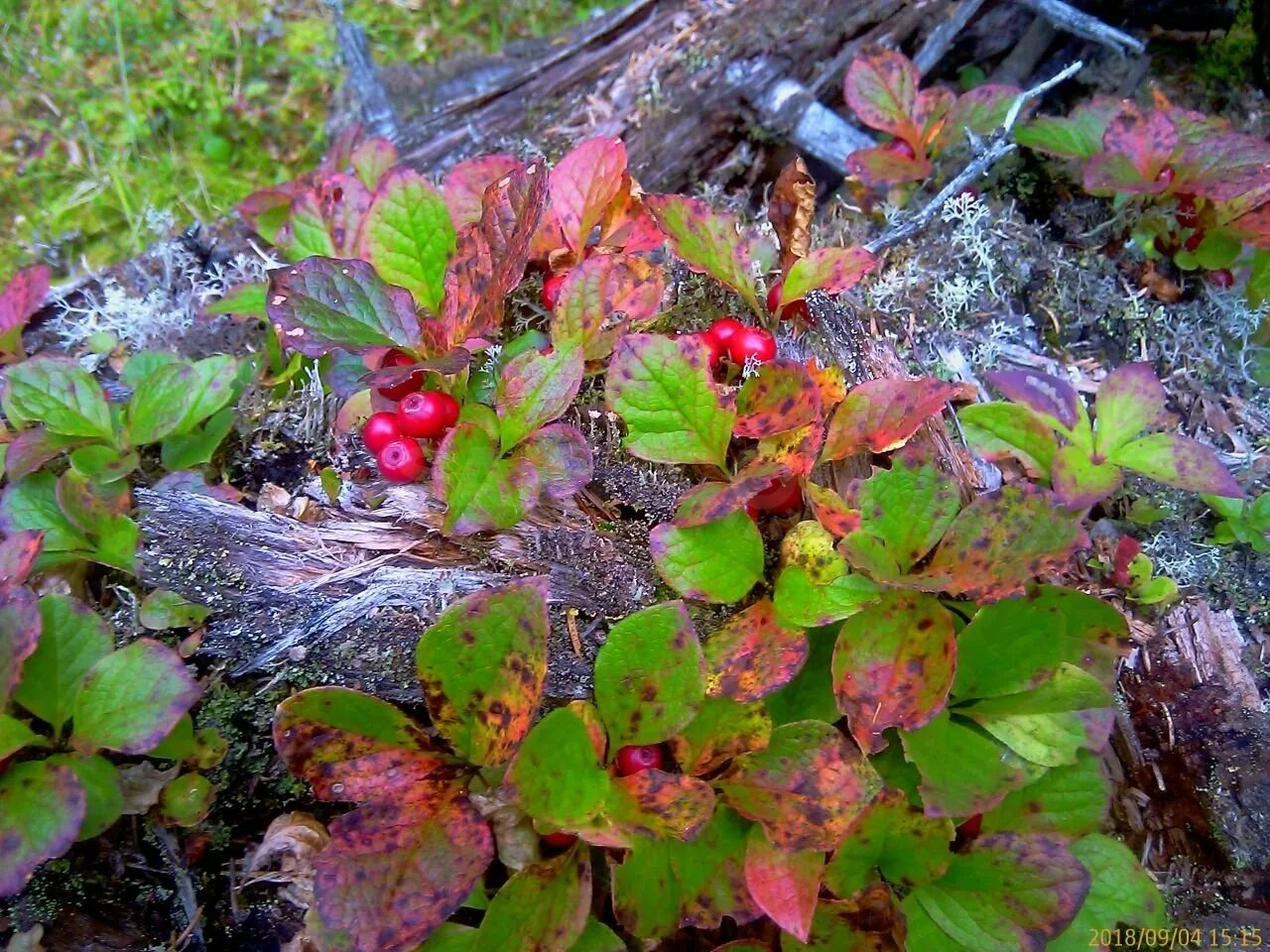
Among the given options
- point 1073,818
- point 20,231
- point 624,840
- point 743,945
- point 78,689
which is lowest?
point 1073,818

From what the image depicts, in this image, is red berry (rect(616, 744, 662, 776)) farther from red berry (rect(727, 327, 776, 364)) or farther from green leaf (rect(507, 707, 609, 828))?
red berry (rect(727, 327, 776, 364))

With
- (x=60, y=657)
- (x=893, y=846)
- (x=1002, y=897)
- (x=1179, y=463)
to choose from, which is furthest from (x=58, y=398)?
(x=1179, y=463)

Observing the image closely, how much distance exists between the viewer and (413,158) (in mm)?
3090

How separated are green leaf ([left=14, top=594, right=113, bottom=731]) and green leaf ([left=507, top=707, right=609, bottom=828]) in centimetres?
82

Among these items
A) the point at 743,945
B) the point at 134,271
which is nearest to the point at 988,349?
the point at 743,945

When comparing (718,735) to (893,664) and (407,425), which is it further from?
(407,425)

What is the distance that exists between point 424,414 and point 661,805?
2.77 ft

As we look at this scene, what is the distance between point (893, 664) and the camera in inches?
66.2

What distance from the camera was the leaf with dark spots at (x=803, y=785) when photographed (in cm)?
160

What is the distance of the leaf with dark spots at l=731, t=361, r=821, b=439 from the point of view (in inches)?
69.5

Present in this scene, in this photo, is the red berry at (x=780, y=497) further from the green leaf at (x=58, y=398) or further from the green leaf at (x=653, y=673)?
the green leaf at (x=58, y=398)

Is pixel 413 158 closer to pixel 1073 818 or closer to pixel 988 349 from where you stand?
pixel 988 349

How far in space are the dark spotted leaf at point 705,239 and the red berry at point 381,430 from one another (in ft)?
2.22

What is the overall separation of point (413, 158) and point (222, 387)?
1457mm
